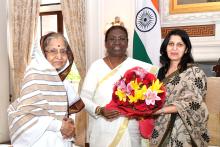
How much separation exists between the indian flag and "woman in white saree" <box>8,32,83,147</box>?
7.16 ft

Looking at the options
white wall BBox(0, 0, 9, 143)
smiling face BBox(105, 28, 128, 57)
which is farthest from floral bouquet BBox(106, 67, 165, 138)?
white wall BBox(0, 0, 9, 143)

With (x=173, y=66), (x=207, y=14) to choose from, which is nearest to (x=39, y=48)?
(x=173, y=66)

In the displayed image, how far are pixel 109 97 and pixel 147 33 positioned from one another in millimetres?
1572

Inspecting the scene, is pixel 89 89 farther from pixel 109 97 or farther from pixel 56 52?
pixel 56 52

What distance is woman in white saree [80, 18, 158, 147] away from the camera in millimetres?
3193

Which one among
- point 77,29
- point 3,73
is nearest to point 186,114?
point 77,29

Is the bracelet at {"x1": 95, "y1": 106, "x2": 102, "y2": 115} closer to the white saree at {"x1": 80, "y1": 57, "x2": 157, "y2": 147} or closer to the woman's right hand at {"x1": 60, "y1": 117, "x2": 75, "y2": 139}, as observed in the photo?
the white saree at {"x1": 80, "y1": 57, "x2": 157, "y2": 147}

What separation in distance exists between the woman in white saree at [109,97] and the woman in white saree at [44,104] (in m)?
0.74

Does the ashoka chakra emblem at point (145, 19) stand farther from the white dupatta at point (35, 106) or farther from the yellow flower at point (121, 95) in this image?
the white dupatta at point (35, 106)

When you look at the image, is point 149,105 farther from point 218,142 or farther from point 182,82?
point 218,142

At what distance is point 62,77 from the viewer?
2557mm

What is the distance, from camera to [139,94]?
8.74 feet

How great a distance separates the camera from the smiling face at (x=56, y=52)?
8.20 feet

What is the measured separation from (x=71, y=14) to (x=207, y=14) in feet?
7.10
